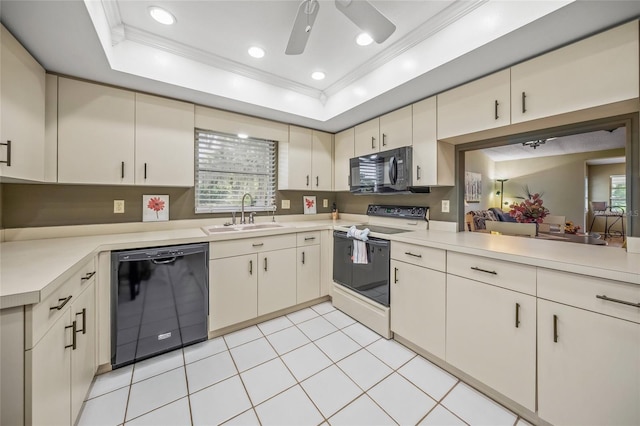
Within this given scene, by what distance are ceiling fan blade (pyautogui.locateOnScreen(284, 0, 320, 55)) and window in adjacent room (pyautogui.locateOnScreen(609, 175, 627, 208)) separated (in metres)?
2.11

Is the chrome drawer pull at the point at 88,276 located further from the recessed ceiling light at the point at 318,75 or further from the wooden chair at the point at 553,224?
the wooden chair at the point at 553,224

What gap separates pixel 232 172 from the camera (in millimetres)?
2865

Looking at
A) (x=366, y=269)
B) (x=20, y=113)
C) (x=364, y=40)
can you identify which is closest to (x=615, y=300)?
(x=366, y=269)

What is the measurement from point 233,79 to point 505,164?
2.55 m

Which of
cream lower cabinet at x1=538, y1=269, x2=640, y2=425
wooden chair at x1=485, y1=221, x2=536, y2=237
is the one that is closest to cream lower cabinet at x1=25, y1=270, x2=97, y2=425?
cream lower cabinet at x1=538, y1=269, x2=640, y2=425

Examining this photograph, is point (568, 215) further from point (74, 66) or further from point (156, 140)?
point (74, 66)

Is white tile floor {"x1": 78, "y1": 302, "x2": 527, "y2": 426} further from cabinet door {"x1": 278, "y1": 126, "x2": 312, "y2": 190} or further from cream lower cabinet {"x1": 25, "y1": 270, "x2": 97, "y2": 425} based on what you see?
cabinet door {"x1": 278, "y1": 126, "x2": 312, "y2": 190}

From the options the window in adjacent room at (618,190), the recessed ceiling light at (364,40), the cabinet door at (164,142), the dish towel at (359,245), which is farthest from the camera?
the dish towel at (359,245)

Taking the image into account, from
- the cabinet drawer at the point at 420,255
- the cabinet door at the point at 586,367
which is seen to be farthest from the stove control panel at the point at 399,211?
the cabinet door at the point at 586,367

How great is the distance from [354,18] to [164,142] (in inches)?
73.8

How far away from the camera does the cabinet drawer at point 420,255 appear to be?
180 centimetres

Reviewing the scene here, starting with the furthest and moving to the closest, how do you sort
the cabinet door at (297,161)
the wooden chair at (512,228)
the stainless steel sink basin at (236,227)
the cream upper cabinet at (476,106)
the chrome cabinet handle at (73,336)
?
the cabinet door at (297,161) → the stainless steel sink basin at (236,227) → the wooden chair at (512,228) → the cream upper cabinet at (476,106) → the chrome cabinet handle at (73,336)

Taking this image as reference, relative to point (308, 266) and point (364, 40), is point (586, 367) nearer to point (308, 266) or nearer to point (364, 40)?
point (308, 266)

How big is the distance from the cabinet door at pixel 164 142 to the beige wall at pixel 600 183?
3.15 m
